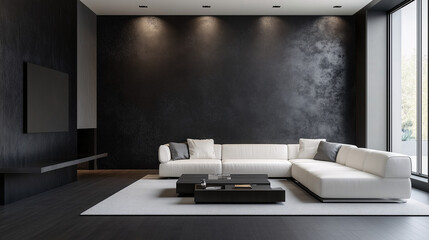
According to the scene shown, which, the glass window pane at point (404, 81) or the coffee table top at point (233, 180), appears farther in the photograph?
the glass window pane at point (404, 81)

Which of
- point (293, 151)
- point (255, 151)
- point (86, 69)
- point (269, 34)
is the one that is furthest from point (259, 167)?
point (86, 69)

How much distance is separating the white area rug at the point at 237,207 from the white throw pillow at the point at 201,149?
2.33 metres

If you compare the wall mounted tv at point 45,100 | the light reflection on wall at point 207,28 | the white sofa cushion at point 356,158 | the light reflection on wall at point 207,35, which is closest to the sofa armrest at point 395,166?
the white sofa cushion at point 356,158

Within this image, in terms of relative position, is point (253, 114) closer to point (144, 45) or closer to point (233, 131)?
point (233, 131)

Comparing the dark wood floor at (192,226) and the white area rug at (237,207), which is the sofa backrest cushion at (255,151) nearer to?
the white area rug at (237,207)

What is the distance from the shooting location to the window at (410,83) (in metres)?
6.89

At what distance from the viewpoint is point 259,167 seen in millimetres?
7645

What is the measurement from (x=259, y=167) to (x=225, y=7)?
3.20 m

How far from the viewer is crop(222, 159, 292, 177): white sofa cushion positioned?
7598 mm

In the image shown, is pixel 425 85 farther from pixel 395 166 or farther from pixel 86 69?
pixel 86 69

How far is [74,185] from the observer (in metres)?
7.01

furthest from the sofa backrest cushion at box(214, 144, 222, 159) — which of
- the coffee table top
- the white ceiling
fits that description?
the white ceiling

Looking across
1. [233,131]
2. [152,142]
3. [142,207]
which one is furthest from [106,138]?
[142,207]

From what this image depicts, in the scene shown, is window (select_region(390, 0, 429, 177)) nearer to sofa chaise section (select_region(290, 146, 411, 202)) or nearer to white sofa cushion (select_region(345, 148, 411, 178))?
white sofa cushion (select_region(345, 148, 411, 178))
